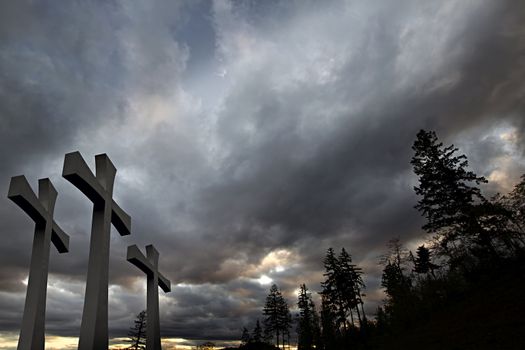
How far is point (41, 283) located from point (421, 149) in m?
25.8

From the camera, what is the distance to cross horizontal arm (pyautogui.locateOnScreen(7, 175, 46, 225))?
30.3 ft

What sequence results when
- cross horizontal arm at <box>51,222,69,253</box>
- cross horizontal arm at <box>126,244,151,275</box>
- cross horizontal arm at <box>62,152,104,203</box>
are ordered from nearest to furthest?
cross horizontal arm at <box>62,152,104,203</box> → cross horizontal arm at <box>51,222,69,253</box> → cross horizontal arm at <box>126,244,151,275</box>

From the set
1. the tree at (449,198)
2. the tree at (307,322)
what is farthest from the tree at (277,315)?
the tree at (449,198)

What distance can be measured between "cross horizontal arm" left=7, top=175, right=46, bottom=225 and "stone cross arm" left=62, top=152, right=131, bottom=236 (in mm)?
1659

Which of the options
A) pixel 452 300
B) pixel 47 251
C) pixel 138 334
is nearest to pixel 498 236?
pixel 452 300

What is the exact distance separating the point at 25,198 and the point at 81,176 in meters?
2.37

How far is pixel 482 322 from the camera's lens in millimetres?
16906

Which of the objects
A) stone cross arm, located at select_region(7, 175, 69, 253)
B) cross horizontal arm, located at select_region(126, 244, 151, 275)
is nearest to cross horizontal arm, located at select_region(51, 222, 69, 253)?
stone cross arm, located at select_region(7, 175, 69, 253)

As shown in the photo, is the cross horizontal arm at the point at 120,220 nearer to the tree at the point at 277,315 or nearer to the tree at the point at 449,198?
the tree at the point at 449,198

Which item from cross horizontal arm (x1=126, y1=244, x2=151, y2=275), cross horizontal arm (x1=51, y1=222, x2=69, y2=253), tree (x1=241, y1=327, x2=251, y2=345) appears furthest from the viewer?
tree (x1=241, y1=327, x2=251, y2=345)

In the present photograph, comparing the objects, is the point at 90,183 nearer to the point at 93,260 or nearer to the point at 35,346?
the point at 93,260

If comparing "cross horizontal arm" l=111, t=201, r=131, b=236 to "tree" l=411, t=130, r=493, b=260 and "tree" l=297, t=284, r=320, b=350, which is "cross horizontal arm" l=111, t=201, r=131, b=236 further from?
"tree" l=297, t=284, r=320, b=350

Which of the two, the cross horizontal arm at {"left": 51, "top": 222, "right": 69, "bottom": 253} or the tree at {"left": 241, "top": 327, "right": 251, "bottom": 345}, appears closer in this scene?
the cross horizontal arm at {"left": 51, "top": 222, "right": 69, "bottom": 253}

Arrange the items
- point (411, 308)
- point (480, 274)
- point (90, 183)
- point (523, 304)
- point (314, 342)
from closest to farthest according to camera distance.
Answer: point (90, 183) < point (523, 304) < point (480, 274) < point (411, 308) < point (314, 342)
